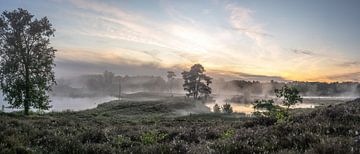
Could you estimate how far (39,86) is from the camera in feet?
149

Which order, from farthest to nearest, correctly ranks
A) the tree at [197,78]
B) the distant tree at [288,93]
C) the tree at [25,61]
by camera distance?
the tree at [197,78] → the distant tree at [288,93] → the tree at [25,61]

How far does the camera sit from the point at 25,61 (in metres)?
44.5

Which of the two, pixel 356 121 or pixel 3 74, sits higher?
pixel 3 74

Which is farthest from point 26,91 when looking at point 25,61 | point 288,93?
point 288,93

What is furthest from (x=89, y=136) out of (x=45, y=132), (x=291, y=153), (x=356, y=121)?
(x=356, y=121)

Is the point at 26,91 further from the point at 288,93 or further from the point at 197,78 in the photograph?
the point at 197,78

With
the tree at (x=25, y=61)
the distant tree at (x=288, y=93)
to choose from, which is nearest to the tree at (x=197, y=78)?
the distant tree at (x=288, y=93)

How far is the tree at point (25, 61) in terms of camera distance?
4351 centimetres

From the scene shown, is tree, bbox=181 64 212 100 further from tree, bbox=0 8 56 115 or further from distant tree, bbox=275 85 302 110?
tree, bbox=0 8 56 115

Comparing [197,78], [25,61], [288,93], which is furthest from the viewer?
[197,78]

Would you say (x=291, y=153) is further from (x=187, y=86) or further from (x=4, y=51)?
(x=187, y=86)

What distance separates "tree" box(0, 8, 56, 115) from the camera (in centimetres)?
4351

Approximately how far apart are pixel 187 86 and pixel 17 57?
3199 inches

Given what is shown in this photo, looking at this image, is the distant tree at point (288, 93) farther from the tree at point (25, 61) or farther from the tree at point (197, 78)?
the tree at point (197, 78)
